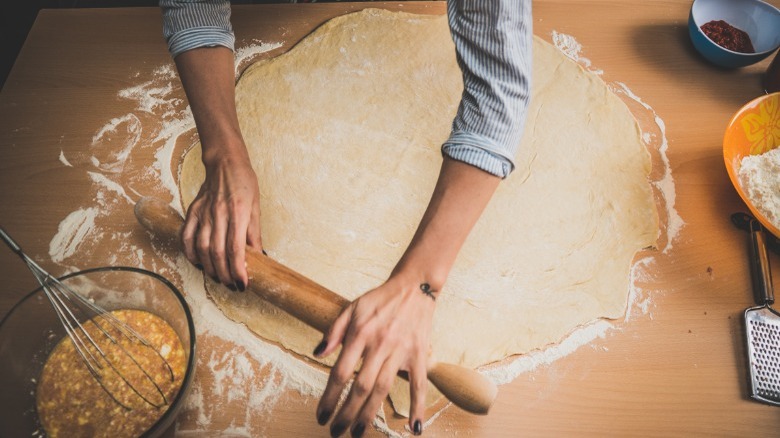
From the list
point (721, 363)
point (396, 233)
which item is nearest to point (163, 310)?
point (396, 233)

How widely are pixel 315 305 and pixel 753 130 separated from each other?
1.13 meters

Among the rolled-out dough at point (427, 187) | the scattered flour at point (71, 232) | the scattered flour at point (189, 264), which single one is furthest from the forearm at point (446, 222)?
the scattered flour at point (71, 232)

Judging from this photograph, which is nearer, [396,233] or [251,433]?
[251,433]

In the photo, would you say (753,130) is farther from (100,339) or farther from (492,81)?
(100,339)

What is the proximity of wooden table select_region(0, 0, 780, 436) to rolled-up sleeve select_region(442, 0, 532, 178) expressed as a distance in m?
0.46

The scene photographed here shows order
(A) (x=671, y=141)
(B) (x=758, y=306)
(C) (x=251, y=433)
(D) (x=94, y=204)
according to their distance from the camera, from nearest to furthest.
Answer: (C) (x=251, y=433), (B) (x=758, y=306), (D) (x=94, y=204), (A) (x=671, y=141)

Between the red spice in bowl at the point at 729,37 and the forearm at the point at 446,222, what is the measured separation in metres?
0.91

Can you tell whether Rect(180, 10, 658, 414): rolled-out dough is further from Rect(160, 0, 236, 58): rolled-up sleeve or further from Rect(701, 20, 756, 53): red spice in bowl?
Rect(701, 20, 756, 53): red spice in bowl

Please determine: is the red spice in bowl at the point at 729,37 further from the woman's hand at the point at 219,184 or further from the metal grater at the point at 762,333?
the woman's hand at the point at 219,184

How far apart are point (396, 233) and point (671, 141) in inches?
30.7

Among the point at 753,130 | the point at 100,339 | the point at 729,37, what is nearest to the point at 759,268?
the point at 753,130

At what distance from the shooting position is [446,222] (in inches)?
35.7

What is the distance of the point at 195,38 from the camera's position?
1099 millimetres

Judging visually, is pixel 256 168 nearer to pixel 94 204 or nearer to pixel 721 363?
pixel 94 204
